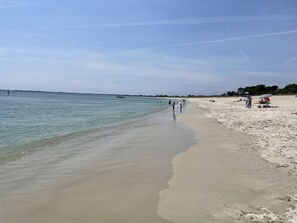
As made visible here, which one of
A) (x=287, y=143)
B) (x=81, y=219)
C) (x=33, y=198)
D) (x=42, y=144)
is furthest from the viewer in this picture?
(x=42, y=144)

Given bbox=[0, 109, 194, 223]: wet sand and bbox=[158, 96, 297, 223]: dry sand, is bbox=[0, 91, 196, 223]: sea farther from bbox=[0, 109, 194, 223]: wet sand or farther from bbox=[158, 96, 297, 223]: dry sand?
bbox=[158, 96, 297, 223]: dry sand

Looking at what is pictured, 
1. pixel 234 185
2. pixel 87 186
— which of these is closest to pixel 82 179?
pixel 87 186

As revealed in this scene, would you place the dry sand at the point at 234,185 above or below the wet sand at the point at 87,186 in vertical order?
above

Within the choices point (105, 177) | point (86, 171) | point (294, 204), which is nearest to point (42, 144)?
point (86, 171)

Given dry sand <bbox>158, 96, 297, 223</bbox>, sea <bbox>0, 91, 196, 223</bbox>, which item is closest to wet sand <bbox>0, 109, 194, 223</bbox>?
sea <bbox>0, 91, 196, 223</bbox>

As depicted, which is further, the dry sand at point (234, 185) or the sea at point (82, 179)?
the sea at point (82, 179)

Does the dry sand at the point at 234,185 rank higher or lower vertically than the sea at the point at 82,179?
higher

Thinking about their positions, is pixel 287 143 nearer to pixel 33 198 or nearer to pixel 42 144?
pixel 33 198

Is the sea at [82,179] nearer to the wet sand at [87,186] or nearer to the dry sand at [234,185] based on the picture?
the wet sand at [87,186]

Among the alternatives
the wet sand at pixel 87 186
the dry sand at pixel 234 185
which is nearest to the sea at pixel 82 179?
the wet sand at pixel 87 186

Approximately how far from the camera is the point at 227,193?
7914 millimetres

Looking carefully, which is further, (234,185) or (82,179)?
(82,179)

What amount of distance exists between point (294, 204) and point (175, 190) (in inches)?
109

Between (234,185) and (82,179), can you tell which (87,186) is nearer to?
(82,179)
